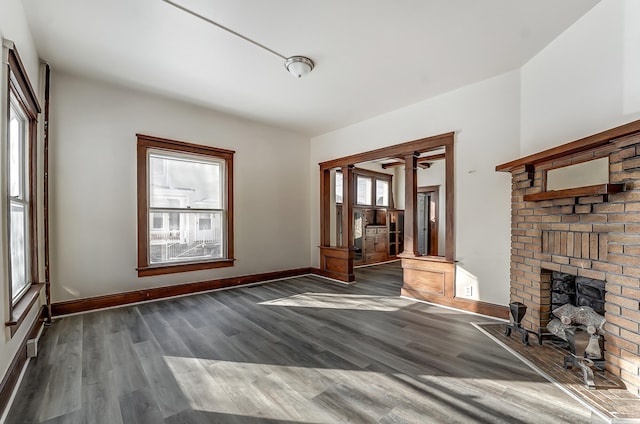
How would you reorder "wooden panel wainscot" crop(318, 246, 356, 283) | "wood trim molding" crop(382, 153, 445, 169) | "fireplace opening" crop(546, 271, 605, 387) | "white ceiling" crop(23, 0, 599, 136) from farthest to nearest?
"wood trim molding" crop(382, 153, 445, 169), "wooden panel wainscot" crop(318, 246, 356, 283), "white ceiling" crop(23, 0, 599, 136), "fireplace opening" crop(546, 271, 605, 387)

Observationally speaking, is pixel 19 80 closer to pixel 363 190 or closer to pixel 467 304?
pixel 467 304

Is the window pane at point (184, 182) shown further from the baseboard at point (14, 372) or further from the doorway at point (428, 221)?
the doorway at point (428, 221)

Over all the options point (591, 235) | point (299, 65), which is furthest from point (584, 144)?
point (299, 65)

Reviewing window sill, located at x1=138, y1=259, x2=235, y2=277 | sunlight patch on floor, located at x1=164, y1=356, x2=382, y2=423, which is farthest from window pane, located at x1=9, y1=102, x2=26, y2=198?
sunlight patch on floor, located at x1=164, y1=356, x2=382, y2=423

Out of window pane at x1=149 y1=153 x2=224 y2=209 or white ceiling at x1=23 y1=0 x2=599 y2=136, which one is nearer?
white ceiling at x1=23 y1=0 x2=599 y2=136

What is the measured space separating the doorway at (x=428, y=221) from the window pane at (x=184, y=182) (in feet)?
17.4

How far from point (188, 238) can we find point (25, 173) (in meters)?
2.08

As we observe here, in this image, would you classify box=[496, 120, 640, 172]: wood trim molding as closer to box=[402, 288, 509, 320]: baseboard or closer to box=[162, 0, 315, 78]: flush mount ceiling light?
box=[402, 288, 509, 320]: baseboard

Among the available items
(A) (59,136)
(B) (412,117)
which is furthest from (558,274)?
(A) (59,136)

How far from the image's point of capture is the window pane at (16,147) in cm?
248

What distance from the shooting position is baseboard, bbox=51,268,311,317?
3471mm

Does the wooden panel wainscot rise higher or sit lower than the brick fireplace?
lower

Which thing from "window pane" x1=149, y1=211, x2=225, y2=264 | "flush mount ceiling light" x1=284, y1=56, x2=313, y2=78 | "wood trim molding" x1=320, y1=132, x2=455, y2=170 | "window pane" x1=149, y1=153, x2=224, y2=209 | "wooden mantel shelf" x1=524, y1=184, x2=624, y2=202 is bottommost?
"window pane" x1=149, y1=211, x2=225, y2=264

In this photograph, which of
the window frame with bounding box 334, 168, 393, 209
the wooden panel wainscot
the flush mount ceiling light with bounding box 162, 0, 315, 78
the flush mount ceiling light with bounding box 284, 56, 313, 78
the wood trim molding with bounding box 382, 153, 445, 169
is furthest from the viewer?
the window frame with bounding box 334, 168, 393, 209
